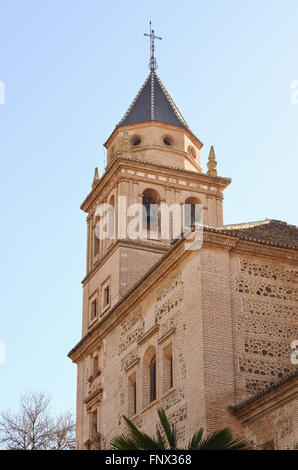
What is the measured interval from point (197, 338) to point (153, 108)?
16508 mm

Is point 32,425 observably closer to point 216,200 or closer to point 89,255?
point 89,255

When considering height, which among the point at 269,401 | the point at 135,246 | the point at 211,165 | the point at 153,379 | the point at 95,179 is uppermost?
the point at 211,165

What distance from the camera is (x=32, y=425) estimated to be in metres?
34.1

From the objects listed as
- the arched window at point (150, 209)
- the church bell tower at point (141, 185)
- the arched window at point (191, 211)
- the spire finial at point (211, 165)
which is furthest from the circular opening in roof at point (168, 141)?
the arched window at point (150, 209)

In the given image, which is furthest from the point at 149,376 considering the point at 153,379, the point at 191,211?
the point at 191,211

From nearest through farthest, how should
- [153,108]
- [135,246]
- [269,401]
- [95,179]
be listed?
[269,401] → [135,246] → [95,179] → [153,108]

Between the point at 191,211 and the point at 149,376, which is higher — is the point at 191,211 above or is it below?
above

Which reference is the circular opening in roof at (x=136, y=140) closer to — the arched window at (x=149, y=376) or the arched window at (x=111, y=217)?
the arched window at (x=111, y=217)

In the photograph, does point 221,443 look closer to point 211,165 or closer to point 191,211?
point 191,211

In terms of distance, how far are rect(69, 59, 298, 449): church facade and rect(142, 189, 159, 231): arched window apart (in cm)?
24

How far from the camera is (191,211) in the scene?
31875 mm
